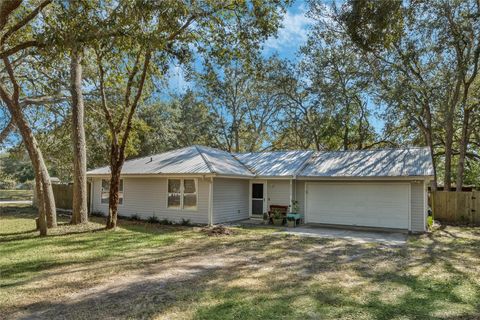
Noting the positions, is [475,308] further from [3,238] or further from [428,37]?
[428,37]

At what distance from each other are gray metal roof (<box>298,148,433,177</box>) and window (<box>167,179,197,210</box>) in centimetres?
458

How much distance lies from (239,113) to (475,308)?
26.2 meters

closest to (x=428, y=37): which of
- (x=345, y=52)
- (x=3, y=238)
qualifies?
(x=345, y=52)

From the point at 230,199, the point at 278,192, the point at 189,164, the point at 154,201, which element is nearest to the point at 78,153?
the point at 154,201

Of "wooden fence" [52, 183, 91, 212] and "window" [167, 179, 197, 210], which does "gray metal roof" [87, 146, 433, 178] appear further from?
"wooden fence" [52, 183, 91, 212]

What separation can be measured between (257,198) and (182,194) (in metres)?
3.77

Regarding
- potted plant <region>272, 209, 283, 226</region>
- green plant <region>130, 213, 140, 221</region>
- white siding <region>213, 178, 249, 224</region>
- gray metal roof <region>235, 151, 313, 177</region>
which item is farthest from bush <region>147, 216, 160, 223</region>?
potted plant <region>272, 209, 283, 226</region>

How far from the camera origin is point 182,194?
15180 millimetres

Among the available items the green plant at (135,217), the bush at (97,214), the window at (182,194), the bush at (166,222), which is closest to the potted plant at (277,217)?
the window at (182,194)

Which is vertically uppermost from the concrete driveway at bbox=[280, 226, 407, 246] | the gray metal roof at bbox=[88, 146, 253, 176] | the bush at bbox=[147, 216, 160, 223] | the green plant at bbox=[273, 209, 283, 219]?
the gray metal roof at bbox=[88, 146, 253, 176]

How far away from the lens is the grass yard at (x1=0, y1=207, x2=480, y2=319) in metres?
5.30

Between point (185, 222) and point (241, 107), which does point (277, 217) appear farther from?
point (241, 107)

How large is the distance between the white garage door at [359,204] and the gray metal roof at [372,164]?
1.73 ft

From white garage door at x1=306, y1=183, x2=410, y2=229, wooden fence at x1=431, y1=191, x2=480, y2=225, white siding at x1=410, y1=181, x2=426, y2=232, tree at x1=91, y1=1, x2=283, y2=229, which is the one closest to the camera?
tree at x1=91, y1=1, x2=283, y2=229
